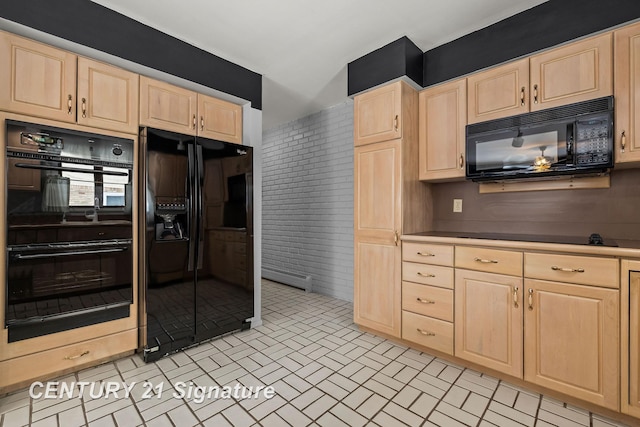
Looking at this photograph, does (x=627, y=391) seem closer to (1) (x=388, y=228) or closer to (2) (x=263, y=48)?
(1) (x=388, y=228)

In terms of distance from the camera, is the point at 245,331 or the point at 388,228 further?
the point at 245,331

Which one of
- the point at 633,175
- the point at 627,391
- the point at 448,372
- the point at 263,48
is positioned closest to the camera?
the point at 627,391

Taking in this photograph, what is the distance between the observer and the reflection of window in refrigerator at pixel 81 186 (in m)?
2.07

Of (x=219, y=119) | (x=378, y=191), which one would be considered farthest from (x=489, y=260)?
(x=219, y=119)

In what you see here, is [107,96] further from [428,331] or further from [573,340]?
[573,340]

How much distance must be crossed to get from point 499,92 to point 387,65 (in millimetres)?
992

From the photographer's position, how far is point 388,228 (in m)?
2.69

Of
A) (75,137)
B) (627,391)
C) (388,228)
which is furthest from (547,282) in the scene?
(75,137)

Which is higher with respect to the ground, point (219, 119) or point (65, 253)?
point (219, 119)

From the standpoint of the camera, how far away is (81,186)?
212 cm

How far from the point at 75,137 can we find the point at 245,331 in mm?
2202

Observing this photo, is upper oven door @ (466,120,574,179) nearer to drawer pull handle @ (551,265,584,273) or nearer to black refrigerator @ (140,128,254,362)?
drawer pull handle @ (551,265,584,273)

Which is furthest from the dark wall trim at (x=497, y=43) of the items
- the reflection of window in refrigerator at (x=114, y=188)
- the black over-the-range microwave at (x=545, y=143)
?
the reflection of window in refrigerator at (x=114, y=188)

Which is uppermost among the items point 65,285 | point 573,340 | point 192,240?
point 192,240
